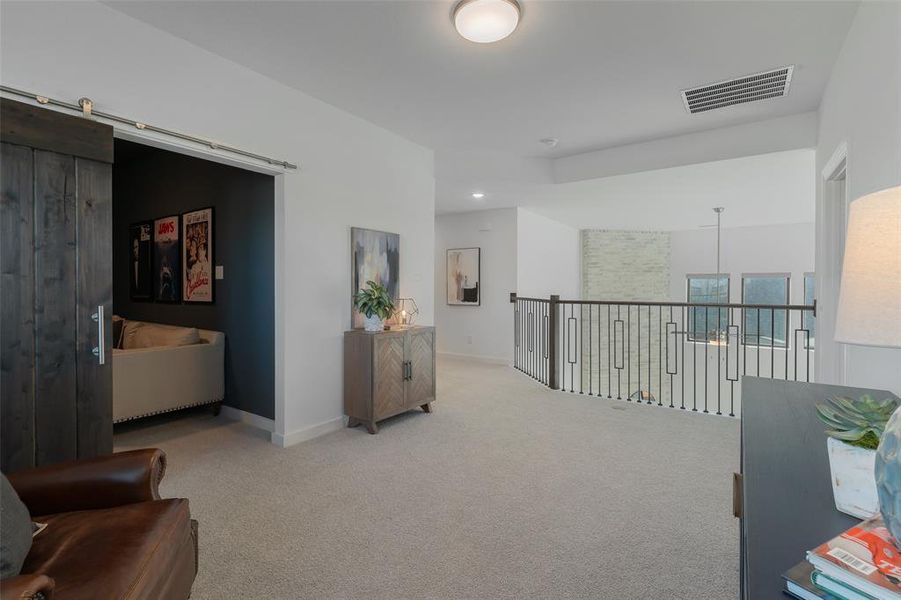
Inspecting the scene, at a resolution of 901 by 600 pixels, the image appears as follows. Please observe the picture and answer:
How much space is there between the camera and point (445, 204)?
6500 millimetres

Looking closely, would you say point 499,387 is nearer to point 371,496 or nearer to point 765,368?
point 371,496

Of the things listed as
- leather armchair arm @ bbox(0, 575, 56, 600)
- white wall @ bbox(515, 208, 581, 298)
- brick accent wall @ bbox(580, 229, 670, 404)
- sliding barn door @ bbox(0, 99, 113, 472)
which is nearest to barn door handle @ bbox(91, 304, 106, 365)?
sliding barn door @ bbox(0, 99, 113, 472)

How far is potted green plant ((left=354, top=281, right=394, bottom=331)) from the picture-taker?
12.0 feet

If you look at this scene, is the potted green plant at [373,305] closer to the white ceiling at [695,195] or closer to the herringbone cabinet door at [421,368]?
the herringbone cabinet door at [421,368]

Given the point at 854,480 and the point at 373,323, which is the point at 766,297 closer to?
the point at 373,323

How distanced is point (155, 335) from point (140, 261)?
1263 mm

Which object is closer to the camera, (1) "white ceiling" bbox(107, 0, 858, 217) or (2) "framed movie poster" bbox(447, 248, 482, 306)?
(1) "white ceiling" bbox(107, 0, 858, 217)

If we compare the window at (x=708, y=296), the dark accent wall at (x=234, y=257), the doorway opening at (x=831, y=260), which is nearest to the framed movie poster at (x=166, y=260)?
the dark accent wall at (x=234, y=257)

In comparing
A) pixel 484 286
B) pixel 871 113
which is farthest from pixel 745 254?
pixel 871 113

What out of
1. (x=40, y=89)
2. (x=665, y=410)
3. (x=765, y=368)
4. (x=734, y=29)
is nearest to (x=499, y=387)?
(x=665, y=410)

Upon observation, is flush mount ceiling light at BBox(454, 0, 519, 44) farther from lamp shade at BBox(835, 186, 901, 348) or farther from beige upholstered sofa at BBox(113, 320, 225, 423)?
beige upholstered sofa at BBox(113, 320, 225, 423)

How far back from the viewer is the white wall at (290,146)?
218 cm

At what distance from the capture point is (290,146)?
3.29m

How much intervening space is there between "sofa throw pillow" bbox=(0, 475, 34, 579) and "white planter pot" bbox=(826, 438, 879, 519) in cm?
185
